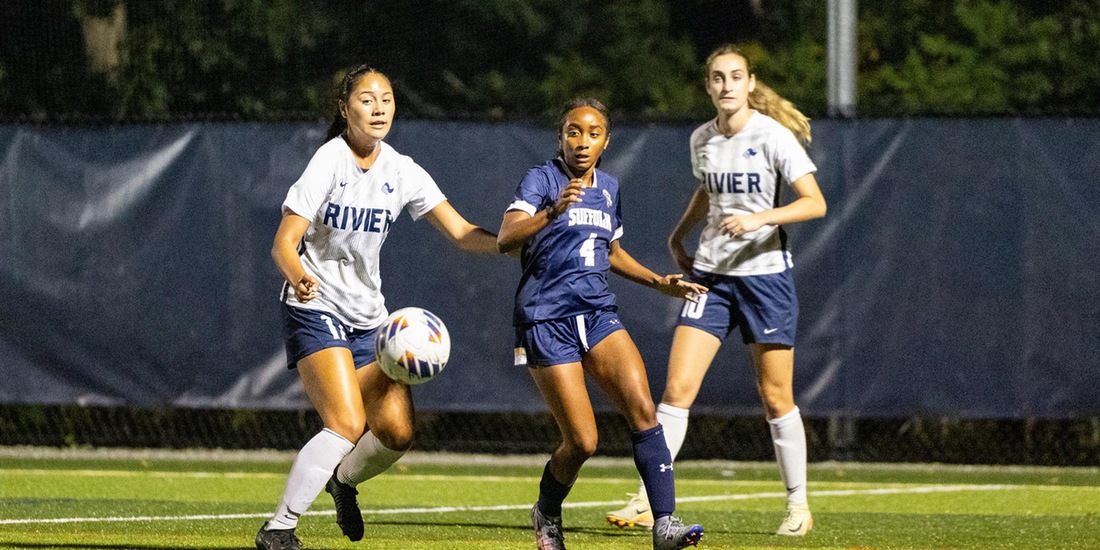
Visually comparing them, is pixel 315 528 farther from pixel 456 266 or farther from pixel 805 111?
pixel 805 111

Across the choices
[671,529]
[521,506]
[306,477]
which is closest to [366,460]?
[306,477]

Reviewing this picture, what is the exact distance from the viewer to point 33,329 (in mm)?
11398

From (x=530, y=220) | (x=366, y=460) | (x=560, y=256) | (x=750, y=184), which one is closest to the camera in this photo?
(x=530, y=220)

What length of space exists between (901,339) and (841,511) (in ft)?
6.83

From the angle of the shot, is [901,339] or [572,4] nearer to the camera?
[901,339]

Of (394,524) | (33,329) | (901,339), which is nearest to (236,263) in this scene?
(33,329)

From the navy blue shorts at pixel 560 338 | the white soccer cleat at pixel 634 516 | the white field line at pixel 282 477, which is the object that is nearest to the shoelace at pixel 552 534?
the navy blue shorts at pixel 560 338

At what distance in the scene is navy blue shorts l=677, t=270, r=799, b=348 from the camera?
7637mm

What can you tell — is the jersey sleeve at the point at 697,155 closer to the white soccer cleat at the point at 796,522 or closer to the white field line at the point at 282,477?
the white soccer cleat at the point at 796,522

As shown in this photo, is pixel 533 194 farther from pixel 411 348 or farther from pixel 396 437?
pixel 396 437

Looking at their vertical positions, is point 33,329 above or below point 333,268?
below

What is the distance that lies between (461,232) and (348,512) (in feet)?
4.30

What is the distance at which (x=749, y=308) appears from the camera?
7.67 metres

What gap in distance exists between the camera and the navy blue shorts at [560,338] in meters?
6.32
